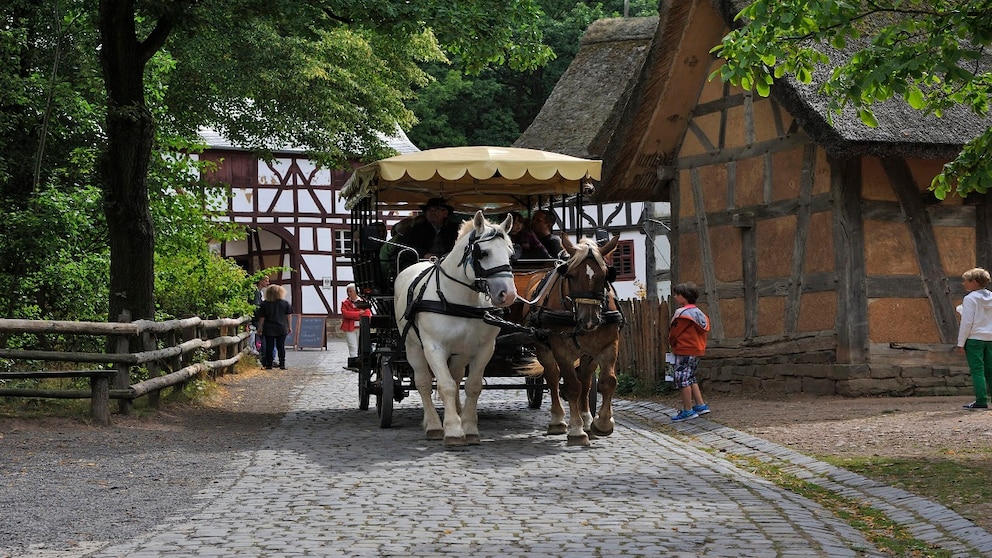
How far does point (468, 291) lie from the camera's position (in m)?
11.5

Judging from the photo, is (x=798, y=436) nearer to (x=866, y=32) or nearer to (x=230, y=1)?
(x=866, y=32)

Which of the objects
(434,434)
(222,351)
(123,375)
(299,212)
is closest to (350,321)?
(222,351)

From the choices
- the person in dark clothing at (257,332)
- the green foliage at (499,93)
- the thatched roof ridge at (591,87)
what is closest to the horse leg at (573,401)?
the person in dark clothing at (257,332)

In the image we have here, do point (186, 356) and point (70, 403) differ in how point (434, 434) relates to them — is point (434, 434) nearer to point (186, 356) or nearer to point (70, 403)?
point (70, 403)

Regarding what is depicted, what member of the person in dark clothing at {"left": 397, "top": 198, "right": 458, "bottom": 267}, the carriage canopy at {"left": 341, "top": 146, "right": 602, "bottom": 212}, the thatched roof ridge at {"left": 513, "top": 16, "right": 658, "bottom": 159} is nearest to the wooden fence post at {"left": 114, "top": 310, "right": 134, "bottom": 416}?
the carriage canopy at {"left": 341, "top": 146, "right": 602, "bottom": 212}

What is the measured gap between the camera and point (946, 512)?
7656mm

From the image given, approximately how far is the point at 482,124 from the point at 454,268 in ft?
153

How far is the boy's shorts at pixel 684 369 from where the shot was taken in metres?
13.8

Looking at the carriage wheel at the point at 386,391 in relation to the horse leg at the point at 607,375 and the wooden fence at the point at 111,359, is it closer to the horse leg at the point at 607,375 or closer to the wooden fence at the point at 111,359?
the horse leg at the point at 607,375

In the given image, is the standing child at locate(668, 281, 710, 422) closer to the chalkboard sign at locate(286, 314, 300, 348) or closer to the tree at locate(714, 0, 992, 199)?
the tree at locate(714, 0, 992, 199)

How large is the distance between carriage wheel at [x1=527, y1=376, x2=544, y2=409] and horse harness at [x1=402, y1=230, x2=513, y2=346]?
234 centimetres

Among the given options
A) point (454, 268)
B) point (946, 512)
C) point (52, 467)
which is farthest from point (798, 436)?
point (52, 467)

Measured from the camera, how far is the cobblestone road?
6793mm

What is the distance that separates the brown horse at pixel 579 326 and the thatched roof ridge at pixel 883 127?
4605 mm
